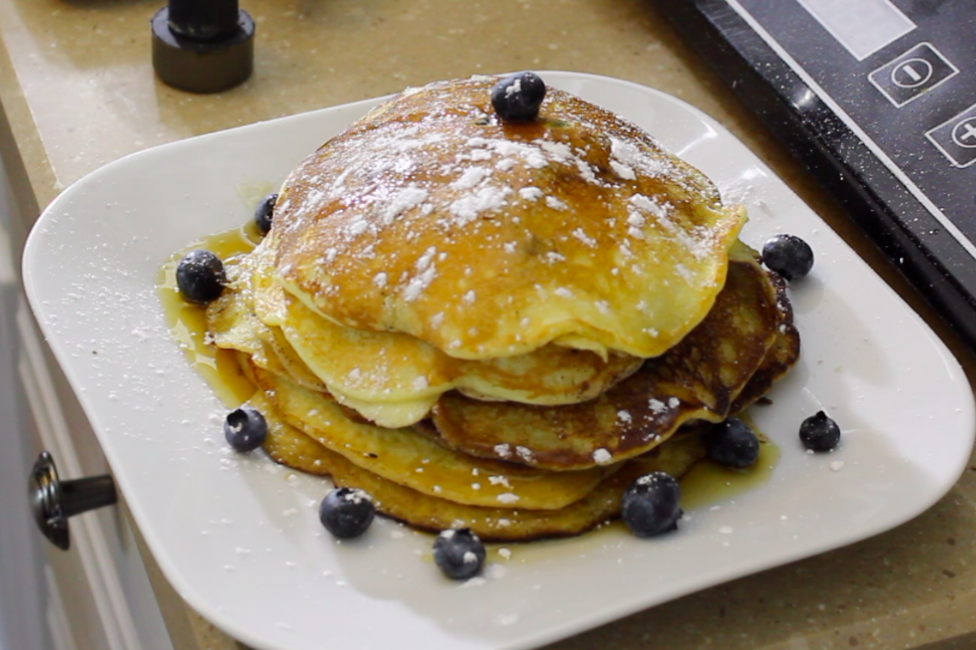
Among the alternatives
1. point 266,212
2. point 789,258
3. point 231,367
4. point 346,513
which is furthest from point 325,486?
point 789,258

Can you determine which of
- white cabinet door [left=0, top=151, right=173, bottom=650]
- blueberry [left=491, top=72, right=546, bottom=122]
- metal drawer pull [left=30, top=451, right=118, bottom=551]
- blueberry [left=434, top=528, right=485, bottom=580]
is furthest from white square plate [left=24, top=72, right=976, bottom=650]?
blueberry [left=491, top=72, right=546, bottom=122]

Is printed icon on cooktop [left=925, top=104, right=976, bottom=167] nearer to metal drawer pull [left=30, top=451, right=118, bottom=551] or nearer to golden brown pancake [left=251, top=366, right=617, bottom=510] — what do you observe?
golden brown pancake [left=251, top=366, right=617, bottom=510]

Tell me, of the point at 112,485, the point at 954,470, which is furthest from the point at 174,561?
the point at 954,470

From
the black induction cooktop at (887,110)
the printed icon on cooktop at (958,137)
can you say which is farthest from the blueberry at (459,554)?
the printed icon on cooktop at (958,137)

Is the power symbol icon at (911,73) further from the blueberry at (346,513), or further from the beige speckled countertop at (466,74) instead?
the blueberry at (346,513)

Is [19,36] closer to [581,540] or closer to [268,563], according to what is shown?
[268,563]

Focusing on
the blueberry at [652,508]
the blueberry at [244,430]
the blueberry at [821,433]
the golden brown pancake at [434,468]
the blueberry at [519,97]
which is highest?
the blueberry at [519,97]

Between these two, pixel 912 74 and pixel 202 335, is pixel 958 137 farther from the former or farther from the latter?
pixel 202 335
